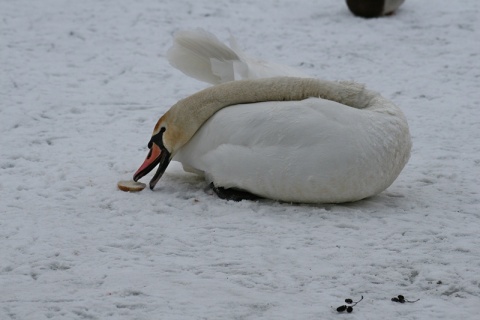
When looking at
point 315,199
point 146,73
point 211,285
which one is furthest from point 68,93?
point 211,285

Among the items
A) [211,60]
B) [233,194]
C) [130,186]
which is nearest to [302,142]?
[233,194]

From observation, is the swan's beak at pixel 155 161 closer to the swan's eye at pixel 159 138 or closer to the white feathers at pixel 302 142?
the swan's eye at pixel 159 138

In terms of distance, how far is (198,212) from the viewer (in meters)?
5.31

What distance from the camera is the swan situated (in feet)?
16.8

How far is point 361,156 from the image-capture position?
5.08 m

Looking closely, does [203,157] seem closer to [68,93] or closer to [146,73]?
[68,93]

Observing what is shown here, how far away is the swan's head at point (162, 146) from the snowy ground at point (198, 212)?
157 mm

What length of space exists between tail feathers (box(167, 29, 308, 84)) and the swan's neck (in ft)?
1.76

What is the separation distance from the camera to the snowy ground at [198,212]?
4.00m

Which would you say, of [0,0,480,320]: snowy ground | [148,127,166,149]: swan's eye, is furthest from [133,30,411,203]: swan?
[0,0,480,320]: snowy ground

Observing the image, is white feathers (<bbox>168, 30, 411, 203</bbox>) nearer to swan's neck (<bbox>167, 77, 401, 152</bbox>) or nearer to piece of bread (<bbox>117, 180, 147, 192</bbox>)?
swan's neck (<bbox>167, 77, 401, 152</bbox>)

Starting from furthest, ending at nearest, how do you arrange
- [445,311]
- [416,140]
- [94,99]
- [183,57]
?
[94,99], [416,140], [183,57], [445,311]

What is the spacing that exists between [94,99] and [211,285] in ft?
15.0

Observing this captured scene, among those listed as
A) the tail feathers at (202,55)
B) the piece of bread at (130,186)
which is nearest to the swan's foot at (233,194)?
the piece of bread at (130,186)
